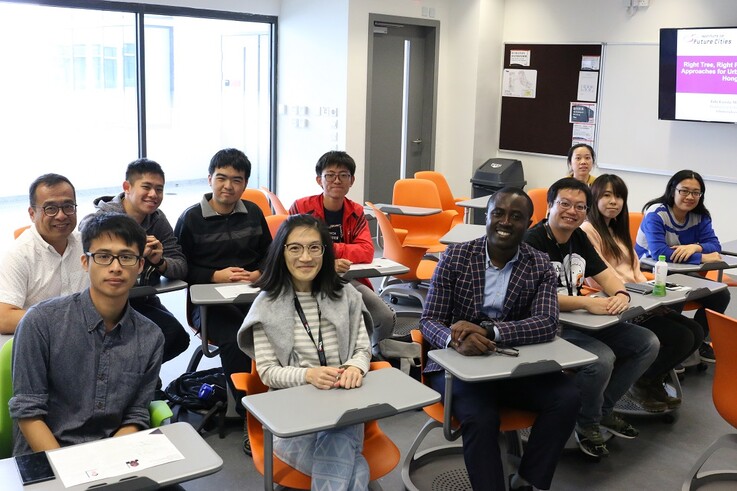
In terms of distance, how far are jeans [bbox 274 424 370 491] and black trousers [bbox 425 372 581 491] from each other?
0.50 metres

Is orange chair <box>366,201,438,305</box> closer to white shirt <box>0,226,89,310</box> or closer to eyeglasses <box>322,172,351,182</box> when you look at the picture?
eyeglasses <box>322,172,351,182</box>

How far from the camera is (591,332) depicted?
12.1 ft

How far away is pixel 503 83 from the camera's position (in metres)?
8.69

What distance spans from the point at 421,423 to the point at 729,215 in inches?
181

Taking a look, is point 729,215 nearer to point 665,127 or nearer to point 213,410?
point 665,127

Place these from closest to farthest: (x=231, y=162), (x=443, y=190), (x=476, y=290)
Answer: (x=476, y=290) → (x=231, y=162) → (x=443, y=190)

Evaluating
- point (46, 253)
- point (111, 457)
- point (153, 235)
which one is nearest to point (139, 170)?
point (153, 235)

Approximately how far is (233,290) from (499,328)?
4.28ft

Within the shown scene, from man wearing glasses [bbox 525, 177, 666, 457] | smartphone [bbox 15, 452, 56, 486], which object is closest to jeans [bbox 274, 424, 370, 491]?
smartphone [bbox 15, 452, 56, 486]

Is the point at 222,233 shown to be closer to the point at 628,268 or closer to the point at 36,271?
the point at 36,271

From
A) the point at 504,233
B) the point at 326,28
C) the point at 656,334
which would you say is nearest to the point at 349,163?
the point at 504,233

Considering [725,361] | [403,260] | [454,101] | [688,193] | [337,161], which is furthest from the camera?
[454,101]

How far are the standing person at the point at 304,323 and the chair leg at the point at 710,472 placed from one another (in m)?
1.46

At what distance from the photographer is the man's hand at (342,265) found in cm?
397
